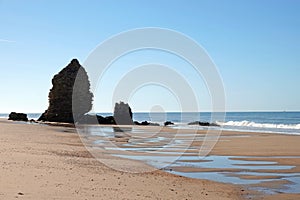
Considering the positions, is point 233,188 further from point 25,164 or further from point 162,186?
point 25,164

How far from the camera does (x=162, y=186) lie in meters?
9.02

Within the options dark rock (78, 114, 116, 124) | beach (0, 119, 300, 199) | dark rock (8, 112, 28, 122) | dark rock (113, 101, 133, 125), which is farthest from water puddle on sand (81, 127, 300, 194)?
dark rock (113, 101, 133, 125)

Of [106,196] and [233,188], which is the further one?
[233,188]

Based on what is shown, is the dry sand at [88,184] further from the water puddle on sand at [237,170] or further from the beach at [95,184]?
the water puddle on sand at [237,170]

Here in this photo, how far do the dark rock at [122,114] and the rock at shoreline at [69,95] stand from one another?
642 centimetres

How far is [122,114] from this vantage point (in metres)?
56.8

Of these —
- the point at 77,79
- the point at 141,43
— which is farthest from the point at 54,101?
the point at 141,43

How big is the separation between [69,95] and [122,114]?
1071 centimetres

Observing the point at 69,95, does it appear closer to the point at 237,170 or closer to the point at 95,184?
the point at 237,170

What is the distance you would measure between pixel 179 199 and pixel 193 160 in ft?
26.4

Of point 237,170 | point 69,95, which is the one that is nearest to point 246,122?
point 69,95

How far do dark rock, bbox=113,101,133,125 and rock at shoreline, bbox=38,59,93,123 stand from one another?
642 cm

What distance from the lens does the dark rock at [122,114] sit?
55.2 metres

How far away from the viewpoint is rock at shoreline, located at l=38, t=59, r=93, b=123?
4775 cm
